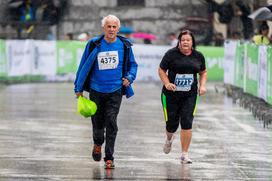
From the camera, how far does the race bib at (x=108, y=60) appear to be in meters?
11.3

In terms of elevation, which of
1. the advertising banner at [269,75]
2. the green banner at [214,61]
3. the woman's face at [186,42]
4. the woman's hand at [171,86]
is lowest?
the green banner at [214,61]

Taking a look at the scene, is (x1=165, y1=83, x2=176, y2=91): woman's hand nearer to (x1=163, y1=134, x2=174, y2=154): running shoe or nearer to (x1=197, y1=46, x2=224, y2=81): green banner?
(x1=163, y1=134, x2=174, y2=154): running shoe

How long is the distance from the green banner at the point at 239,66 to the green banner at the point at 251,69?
755mm

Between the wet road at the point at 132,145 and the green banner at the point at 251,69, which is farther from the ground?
the green banner at the point at 251,69

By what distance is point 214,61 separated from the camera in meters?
30.2

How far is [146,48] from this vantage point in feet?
100

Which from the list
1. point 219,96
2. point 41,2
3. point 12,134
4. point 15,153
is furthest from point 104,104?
point 41,2

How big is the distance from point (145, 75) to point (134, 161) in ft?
61.4

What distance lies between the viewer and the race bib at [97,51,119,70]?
1132 cm

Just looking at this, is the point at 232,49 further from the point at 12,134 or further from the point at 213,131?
the point at 12,134

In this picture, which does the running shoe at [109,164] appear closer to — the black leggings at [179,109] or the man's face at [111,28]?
the black leggings at [179,109]

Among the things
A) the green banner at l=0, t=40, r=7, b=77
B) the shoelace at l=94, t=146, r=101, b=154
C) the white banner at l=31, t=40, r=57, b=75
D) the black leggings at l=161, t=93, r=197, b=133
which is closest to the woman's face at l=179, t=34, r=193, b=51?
the black leggings at l=161, t=93, r=197, b=133

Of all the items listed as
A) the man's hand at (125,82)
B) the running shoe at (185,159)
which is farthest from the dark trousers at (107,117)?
the running shoe at (185,159)

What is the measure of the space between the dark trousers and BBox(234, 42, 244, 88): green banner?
11277mm
